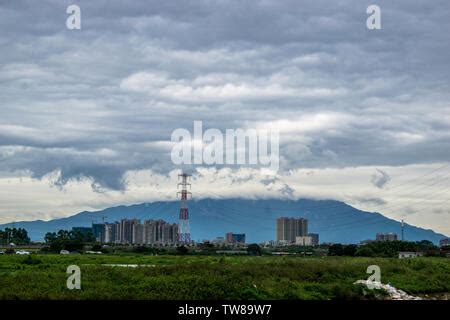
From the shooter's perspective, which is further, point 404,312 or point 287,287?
point 287,287

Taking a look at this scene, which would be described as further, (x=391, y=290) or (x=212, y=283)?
(x=391, y=290)

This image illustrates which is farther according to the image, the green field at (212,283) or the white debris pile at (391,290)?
the white debris pile at (391,290)

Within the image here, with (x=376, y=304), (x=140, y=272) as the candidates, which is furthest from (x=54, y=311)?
(x=376, y=304)

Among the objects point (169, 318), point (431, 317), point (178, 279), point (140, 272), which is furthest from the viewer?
point (140, 272)

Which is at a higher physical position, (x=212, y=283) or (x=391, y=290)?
(x=212, y=283)

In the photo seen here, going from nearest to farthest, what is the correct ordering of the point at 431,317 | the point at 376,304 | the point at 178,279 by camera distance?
the point at 431,317 → the point at 376,304 → the point at 178,279

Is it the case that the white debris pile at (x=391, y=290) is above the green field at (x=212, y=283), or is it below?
below

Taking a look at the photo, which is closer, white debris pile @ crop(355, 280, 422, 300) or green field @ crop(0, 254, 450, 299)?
green field @ crop(0, 254, 450, 299)

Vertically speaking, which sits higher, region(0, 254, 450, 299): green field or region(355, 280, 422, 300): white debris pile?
region(0, 254, 450, 299): green field

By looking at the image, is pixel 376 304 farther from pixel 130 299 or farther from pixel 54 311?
pixel 54 311
